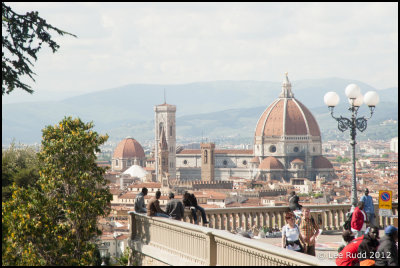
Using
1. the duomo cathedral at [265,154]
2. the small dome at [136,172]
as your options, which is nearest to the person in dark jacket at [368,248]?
the duomo cathedral at [265,154]

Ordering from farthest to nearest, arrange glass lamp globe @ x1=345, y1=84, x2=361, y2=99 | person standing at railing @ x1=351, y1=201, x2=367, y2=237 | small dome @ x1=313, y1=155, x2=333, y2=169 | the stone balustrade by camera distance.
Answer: small dome @ x1=313, y1=155, x2=333, y2=169 < glass lamp globe @ x1=345, y1=84, x2=361, y2=99 < person standing at railing @ x1=351, y1=201, x2=367, y2=237 < the stone balustrade

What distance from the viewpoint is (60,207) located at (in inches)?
593

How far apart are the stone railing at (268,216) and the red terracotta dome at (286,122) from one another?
117403 millimetres

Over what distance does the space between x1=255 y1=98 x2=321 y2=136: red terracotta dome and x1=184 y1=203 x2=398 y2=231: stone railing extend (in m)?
117

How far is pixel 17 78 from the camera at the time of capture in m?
14.2

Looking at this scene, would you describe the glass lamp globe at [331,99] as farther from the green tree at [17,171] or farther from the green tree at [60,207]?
the green tree at [17,171]

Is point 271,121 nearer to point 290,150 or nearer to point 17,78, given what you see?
point 290,150

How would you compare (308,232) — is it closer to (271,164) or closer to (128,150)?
(271,164)

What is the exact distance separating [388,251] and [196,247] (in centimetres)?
309

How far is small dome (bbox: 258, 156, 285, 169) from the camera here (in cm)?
12631

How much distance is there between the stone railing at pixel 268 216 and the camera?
13.5 metres

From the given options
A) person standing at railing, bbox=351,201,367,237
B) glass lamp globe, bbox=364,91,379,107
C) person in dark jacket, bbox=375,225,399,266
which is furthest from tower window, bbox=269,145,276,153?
person in dark jacket, bbox=375,225,399,266

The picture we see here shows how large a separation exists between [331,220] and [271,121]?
11999cm

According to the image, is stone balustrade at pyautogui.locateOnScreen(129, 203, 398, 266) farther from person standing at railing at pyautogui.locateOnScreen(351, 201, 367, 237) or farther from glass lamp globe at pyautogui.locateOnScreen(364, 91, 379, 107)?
glass lamp globe at pyautogui.locateOnScreen(364, 91, 379, 107)
